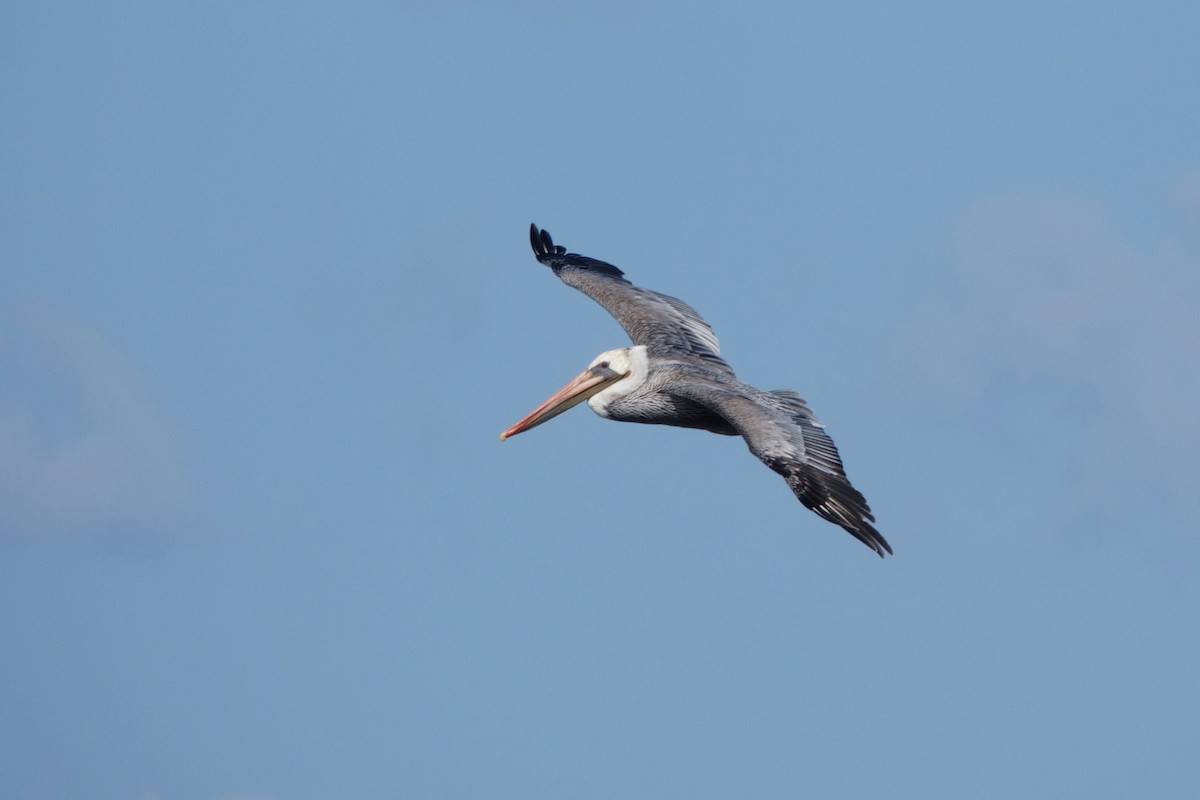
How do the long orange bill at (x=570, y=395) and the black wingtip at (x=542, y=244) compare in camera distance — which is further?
the black wingtip at (x=542, y=244)

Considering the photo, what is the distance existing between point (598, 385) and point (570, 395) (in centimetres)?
38

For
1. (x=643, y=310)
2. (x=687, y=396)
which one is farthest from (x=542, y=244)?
(x=687, y=396)

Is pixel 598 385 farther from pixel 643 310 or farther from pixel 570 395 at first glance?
pixel 643 310

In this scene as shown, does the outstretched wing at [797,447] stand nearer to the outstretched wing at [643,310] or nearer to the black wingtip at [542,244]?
the outstretched wing at [643,310]

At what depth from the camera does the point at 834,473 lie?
16.6 meters

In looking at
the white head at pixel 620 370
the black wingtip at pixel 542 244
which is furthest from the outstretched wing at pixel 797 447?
the black wingtip at pixel 542 244

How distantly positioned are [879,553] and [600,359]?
6.24m

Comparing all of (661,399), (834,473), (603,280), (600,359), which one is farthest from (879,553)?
(603,280)

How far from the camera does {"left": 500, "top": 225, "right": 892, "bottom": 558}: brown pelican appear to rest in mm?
16344

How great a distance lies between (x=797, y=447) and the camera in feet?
55.7

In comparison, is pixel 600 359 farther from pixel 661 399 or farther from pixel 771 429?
pixel 771 429

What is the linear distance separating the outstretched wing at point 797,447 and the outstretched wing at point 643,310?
1.74m

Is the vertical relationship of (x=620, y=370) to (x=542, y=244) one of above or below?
below

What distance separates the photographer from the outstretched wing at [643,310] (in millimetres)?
21047
